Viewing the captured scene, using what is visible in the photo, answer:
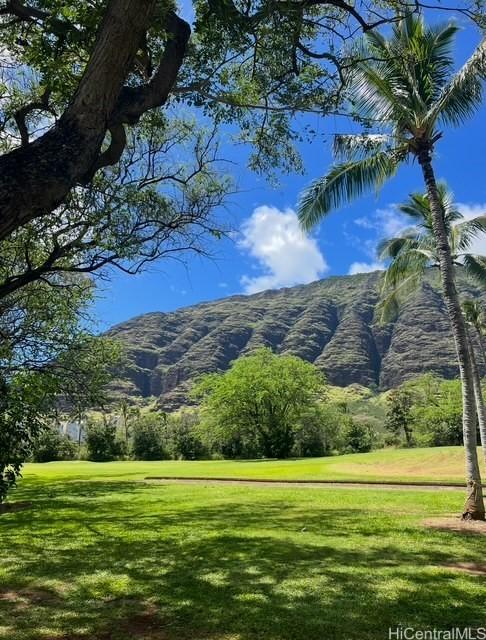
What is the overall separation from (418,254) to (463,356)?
845 centimetres

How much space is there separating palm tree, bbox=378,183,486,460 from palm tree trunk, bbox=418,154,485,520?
579 centimetres

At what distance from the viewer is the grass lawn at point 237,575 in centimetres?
464

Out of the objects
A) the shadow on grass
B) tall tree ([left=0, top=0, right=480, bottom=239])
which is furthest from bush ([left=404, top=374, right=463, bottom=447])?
tall tree ([left=0, top=0, right=480, bottom=239])

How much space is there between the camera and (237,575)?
6281mm

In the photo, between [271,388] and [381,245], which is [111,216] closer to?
[381,245]

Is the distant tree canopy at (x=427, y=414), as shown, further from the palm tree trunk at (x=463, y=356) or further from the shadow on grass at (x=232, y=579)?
the shadow on grass at (x=232, y=579)

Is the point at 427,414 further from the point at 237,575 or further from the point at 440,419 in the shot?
the point at 237,575

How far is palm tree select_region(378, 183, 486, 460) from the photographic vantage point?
1761 cm

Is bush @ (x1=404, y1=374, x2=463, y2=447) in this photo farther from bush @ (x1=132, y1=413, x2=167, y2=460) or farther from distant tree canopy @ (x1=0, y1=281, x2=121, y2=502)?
distant tree canopy @ (x1=0, y1=281, x2=121, y2=502)

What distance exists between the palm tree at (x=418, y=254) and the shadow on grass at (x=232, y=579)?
10.0m

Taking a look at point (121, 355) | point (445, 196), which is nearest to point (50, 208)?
point (121, 355)

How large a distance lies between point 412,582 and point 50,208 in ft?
17.5

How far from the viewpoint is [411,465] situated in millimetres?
28375

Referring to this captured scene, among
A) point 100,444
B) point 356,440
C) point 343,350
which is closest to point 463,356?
point 356,440
